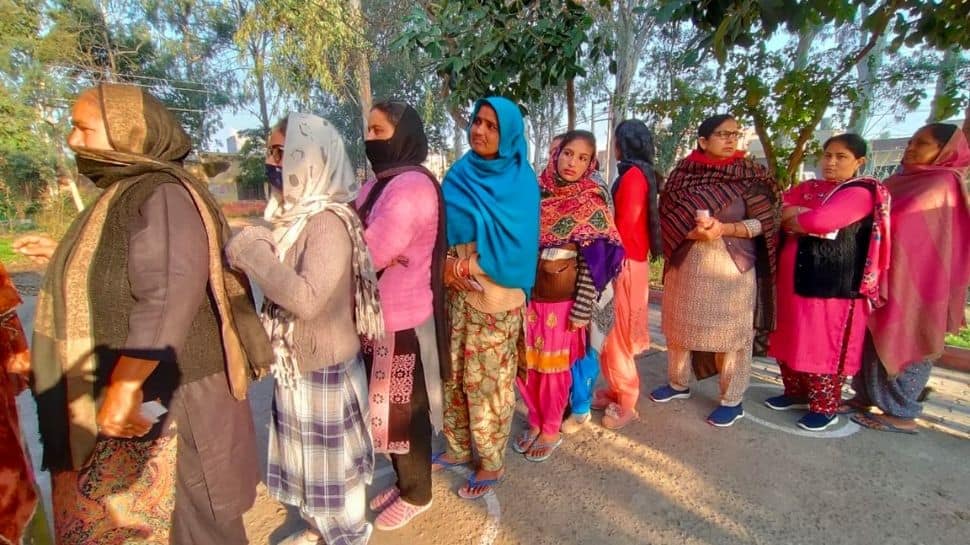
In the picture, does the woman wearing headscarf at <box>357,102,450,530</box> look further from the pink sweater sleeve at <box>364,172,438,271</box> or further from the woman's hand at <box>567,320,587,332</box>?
the woman's hand at <box>567,320,587,332</box>

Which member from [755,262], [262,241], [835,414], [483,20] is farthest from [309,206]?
[835,414]

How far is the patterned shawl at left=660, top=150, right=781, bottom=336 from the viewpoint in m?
2.59

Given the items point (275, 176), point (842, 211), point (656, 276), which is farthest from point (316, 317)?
point (656, 276)

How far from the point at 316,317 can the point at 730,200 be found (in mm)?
2207

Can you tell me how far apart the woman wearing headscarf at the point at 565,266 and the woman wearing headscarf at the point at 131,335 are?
1.46 metres

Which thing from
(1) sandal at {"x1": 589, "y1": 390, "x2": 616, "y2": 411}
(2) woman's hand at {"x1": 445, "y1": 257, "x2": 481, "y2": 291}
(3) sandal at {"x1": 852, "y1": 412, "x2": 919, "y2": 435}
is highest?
(2) woman's hand at {"x1": 445, "y1": 257, "x2": 481, "y2": 291}

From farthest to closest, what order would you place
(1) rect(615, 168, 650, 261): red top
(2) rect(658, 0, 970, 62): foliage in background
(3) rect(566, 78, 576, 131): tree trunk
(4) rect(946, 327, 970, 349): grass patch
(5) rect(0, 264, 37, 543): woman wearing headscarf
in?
(4) rect(946, 327, 970, 349): grass patch < (3) rect(566, 78, 576, 131): tree trunk < (1) rect(615, 168, 650, 261): red top < (2) rect(658, 0, 970, 62): foliage in background < (5) rect(0, 264, 37, 543): woman wearing headscarf

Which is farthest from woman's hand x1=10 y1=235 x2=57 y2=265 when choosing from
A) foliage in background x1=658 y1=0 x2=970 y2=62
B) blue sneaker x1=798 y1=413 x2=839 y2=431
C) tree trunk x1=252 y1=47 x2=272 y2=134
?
tree trunk x1=252 y1=47 x2=272 y2=134

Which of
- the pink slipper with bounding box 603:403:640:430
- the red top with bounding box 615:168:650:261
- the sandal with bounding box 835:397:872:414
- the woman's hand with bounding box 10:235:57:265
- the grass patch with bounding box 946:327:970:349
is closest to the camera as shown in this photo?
the woman's hand with bounding box 10:235:57:265

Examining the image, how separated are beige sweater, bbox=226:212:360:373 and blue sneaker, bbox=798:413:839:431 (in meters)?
2.64

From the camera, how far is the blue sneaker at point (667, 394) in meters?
3.16

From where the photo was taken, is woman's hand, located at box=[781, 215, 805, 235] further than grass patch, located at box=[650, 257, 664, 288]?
No

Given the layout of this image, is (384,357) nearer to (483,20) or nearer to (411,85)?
(483,20)

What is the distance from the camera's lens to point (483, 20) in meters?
2.99
